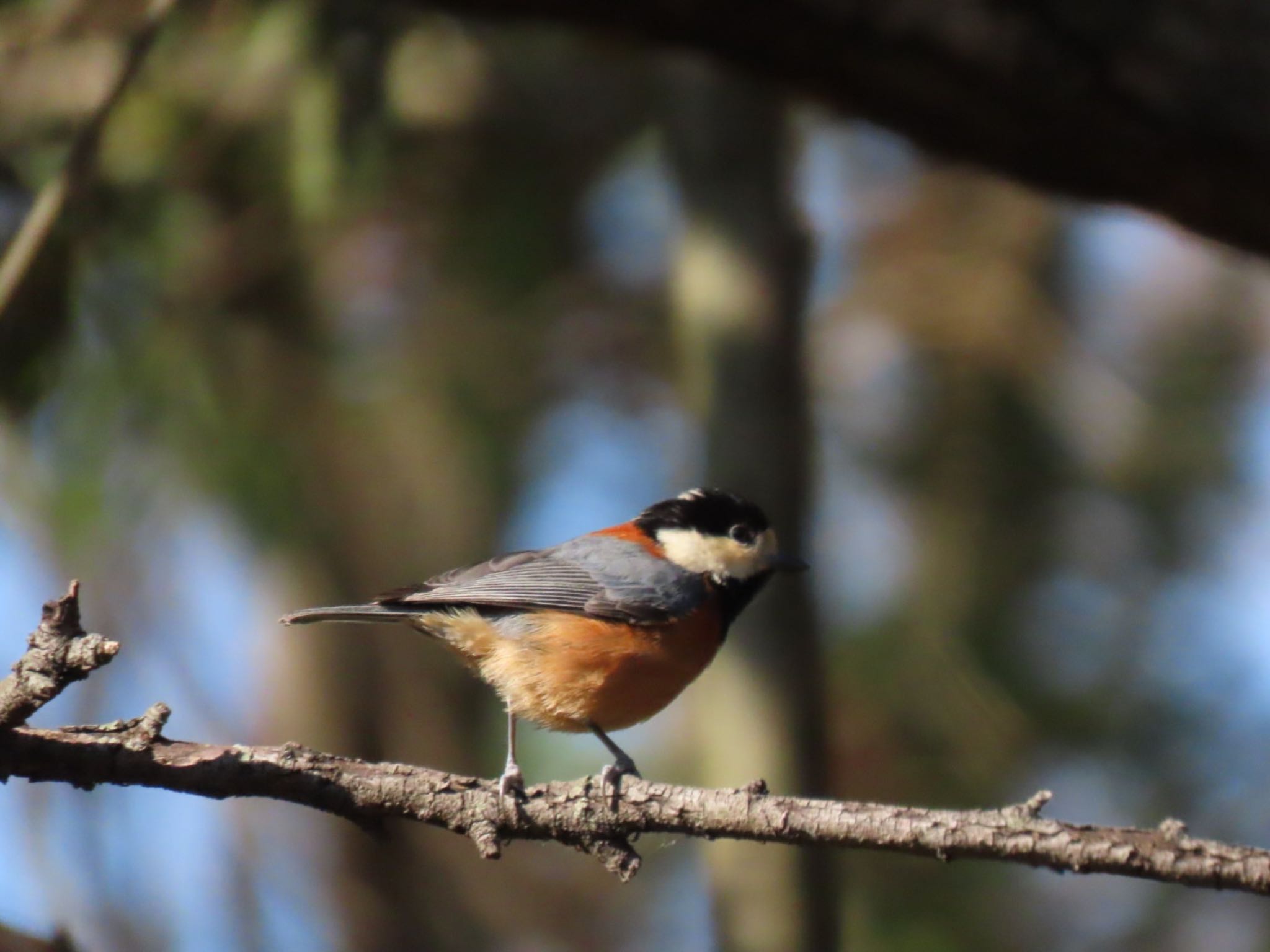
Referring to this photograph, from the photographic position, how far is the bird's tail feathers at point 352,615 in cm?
377

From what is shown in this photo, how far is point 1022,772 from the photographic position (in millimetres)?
6863

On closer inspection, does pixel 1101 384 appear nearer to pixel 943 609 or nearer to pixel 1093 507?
pixel 1093 507

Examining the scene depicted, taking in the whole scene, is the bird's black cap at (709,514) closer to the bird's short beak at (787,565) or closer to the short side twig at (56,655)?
the bird's short beak at (787,565)

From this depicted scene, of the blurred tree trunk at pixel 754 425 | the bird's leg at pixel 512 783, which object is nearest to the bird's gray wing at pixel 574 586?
the blurred tree trunk at pixel 754 425

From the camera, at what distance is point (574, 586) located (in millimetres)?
4512

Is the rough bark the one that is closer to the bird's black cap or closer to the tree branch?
A: the bird's black cap

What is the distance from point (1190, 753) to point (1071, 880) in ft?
3.74

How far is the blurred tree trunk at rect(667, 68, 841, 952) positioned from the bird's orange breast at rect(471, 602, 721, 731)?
1.84 ft

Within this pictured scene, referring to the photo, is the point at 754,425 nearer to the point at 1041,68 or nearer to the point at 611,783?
the point at 1041,68

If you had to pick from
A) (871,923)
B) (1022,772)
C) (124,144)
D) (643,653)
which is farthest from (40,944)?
(1022,772)

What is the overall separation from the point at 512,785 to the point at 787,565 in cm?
195

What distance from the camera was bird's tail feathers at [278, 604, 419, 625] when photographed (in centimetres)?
377

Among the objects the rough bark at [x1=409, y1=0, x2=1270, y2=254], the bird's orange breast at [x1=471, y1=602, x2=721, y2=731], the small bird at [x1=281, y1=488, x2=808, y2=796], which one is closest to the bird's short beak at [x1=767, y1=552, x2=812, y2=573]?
the small bird at [x1=281, y1=488, x2=808, y2=796]

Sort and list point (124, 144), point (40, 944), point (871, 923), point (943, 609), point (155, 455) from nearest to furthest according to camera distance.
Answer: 1. point (40, 944)
2. point (124, 144)
3. point (155, 455)
4. point (871, 923)
5. point (943, 609)
